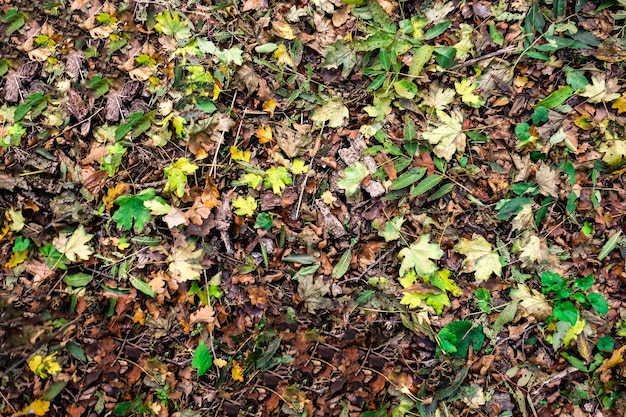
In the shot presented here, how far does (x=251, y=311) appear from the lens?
2.12m

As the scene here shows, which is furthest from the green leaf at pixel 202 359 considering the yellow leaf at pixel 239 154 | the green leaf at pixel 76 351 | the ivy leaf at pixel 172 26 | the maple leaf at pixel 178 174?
the ivy leaf at pixel 172 26

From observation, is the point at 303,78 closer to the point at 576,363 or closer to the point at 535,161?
the point at 535,161

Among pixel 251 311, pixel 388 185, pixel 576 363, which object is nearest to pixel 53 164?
pixel 251 311

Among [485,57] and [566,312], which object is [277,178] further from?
[566,312]

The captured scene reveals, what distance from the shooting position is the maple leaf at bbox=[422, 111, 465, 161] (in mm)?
2217

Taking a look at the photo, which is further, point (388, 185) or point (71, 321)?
point (388, 185)

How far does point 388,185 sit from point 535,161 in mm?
762

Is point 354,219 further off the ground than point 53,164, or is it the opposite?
point 53,164

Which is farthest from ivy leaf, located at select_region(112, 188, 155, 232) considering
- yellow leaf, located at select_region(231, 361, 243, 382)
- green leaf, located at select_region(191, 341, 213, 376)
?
yellow leaf, located at select_region(231, 361, 243, 382)

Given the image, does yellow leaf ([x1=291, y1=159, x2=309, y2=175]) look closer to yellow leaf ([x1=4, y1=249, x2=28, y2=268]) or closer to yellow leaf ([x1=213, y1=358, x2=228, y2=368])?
yellow leaf ([x1=213, y1=358, x2=228, y2=368])

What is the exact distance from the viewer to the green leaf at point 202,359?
6.72 feet

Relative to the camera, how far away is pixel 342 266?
2150mm

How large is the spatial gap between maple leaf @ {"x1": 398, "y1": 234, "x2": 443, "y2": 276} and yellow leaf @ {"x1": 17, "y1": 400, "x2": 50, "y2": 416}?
5.68 feet

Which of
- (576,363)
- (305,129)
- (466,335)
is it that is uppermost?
(305,129)
